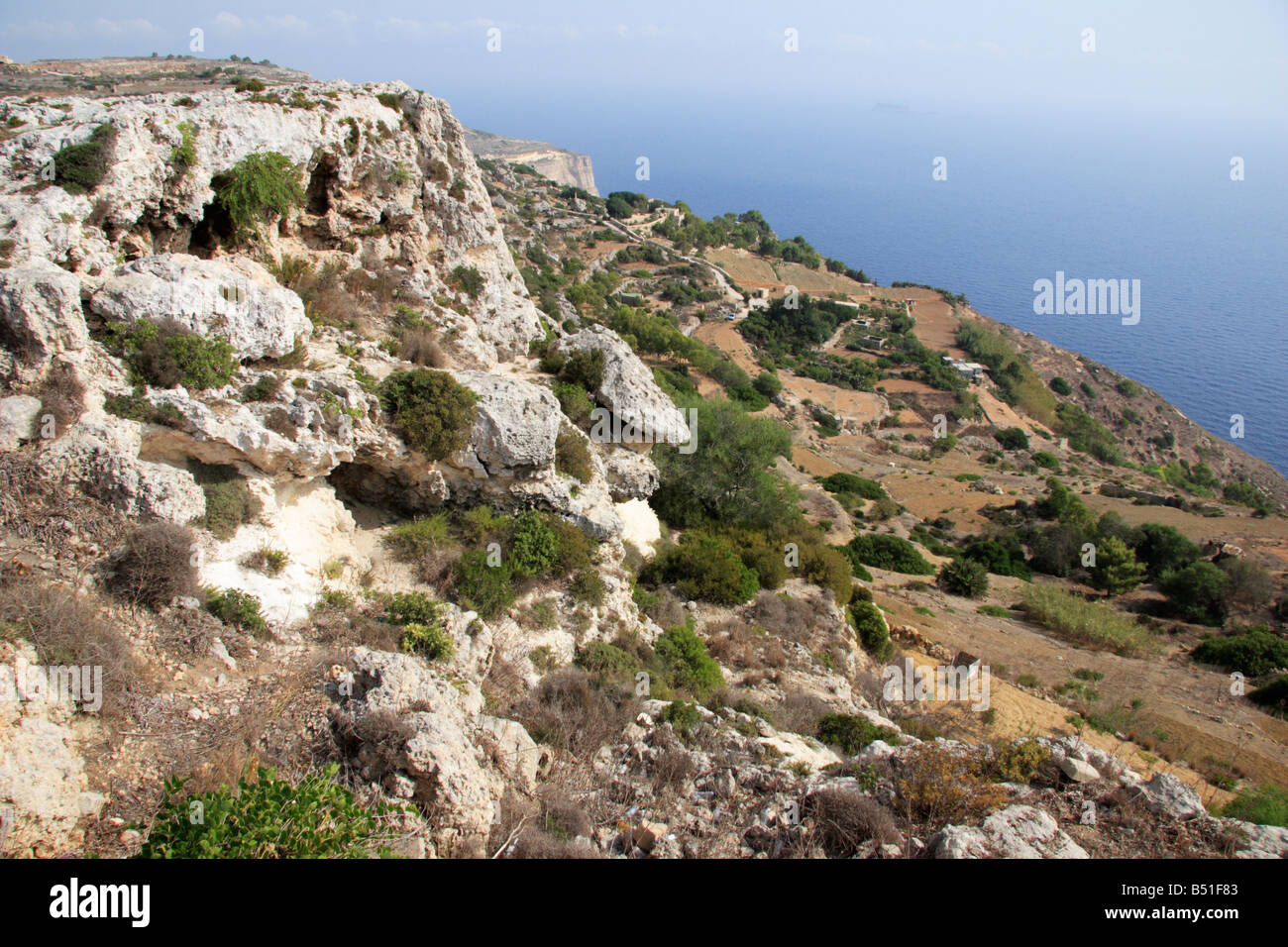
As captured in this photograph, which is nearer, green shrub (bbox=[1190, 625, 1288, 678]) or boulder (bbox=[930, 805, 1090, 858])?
boulder (bbox=[930, 805, 1090, 858])

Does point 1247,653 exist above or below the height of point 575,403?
below

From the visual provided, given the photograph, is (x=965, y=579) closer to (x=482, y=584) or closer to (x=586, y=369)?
(x=586, y=369)

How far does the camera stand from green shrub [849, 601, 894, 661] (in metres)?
18.2

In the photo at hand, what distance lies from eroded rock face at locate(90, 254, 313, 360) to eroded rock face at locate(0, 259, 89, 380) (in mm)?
490

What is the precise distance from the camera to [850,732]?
37.9 feet

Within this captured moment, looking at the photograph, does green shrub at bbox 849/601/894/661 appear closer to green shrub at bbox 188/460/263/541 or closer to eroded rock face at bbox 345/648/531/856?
eroded rock face at bbox 345/648/531/856

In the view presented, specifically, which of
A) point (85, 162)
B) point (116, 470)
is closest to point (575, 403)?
point (116, 470)

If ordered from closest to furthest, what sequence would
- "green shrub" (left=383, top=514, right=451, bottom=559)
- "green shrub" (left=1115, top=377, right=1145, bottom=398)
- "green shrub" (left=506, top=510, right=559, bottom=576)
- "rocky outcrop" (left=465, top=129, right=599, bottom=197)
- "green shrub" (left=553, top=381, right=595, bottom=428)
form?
"green shrub" (left=383, top=514, right=451, bottom=559)
"green shrub" (left=506, top=510, right=559, bottom=576)
"green shrub" (left=553, top=381, right=595, bottom=428)
"green shrub" (left=1115, top=377, right=1145, bottom=398)
"rocky outcrop" (left=465, top=129, right=599, bottom=197)

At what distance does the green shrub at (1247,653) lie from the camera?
72.9 ft

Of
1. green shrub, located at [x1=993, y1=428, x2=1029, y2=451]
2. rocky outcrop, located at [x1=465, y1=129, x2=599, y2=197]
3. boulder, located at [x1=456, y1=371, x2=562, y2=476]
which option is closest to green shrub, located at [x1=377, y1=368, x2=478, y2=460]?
boulder, located at [x1=456, y1=371, x2=562, y2=476]

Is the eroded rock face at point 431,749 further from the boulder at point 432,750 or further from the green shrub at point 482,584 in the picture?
the green shrub at point 482,584

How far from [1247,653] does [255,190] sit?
32.5 m
